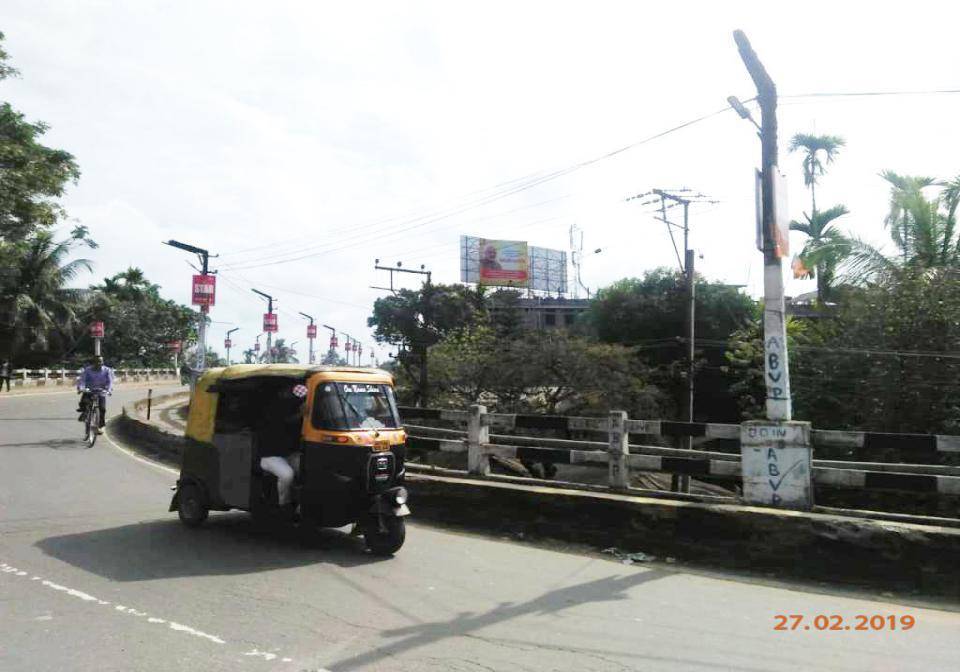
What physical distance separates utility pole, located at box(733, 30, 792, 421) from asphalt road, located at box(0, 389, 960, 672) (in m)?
2.07

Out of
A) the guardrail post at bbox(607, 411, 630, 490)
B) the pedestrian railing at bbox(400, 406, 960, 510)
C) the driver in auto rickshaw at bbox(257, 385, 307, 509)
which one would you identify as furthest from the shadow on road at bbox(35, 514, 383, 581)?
the guardrail post at bbox(607, 411, 630, 490)

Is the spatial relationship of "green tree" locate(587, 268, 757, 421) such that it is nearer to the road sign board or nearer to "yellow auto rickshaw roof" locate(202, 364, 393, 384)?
the road sign board

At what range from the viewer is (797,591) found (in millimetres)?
6500

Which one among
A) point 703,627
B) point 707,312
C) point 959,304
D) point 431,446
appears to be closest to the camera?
point 703,627

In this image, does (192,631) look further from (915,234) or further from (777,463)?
(915,234)

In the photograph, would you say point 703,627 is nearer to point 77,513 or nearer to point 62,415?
point 77,513

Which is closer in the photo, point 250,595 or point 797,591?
point 250,595

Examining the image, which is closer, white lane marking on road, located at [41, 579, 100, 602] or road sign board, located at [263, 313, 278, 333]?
white lane marking on road, located at [41, 579, 100, 602]

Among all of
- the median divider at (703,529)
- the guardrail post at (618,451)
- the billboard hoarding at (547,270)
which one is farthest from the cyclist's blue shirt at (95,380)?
the billboard hoarding at (547,270)

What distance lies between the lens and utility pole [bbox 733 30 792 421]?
7770 millimetres

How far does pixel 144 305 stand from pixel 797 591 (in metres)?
71.4

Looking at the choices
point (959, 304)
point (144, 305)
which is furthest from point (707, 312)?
point (144, 305)

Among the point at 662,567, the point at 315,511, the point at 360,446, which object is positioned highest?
the point at 360,446

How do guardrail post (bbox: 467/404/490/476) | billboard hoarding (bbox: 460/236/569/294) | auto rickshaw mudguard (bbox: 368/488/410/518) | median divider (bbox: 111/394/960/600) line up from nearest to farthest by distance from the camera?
median divider (bbox: 111/394/960/600), auto rickshaw mudguard (bbox: 368/488/410/518), guardrail post (bbox: 467/404/490/476), billboard hoarding (bbox: 460/236/569/294)
